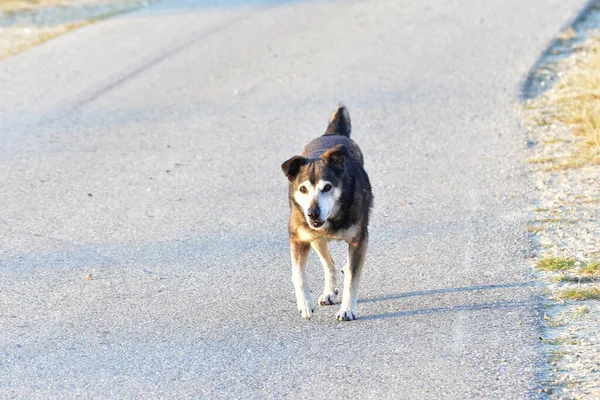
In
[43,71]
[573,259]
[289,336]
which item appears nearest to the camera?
[289,336]

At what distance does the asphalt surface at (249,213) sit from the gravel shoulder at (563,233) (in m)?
0.14

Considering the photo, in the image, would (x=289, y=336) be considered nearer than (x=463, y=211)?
Yes

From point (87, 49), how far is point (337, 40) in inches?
139

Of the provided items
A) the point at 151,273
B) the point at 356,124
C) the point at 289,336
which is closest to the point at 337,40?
the point at 356,124

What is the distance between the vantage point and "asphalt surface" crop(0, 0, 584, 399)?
501 centimetres

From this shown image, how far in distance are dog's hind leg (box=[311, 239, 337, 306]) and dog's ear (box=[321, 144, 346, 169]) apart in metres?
0.48

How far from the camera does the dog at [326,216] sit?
5.64 meters

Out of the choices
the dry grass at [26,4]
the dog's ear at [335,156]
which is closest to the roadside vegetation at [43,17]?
the dry grass at [26,4]

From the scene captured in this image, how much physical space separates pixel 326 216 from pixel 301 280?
431 millimetres

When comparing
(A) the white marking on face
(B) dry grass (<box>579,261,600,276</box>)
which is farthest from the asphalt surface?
(A) the white marking on face

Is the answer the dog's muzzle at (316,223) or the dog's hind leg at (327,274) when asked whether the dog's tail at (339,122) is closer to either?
the dog's hind leg at (327,274)

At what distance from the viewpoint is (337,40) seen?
14.1 meters

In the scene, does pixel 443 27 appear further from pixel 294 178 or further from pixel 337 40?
pixel 294 178

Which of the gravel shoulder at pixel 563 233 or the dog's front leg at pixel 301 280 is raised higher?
the dog's front leg at pixel 301 280
